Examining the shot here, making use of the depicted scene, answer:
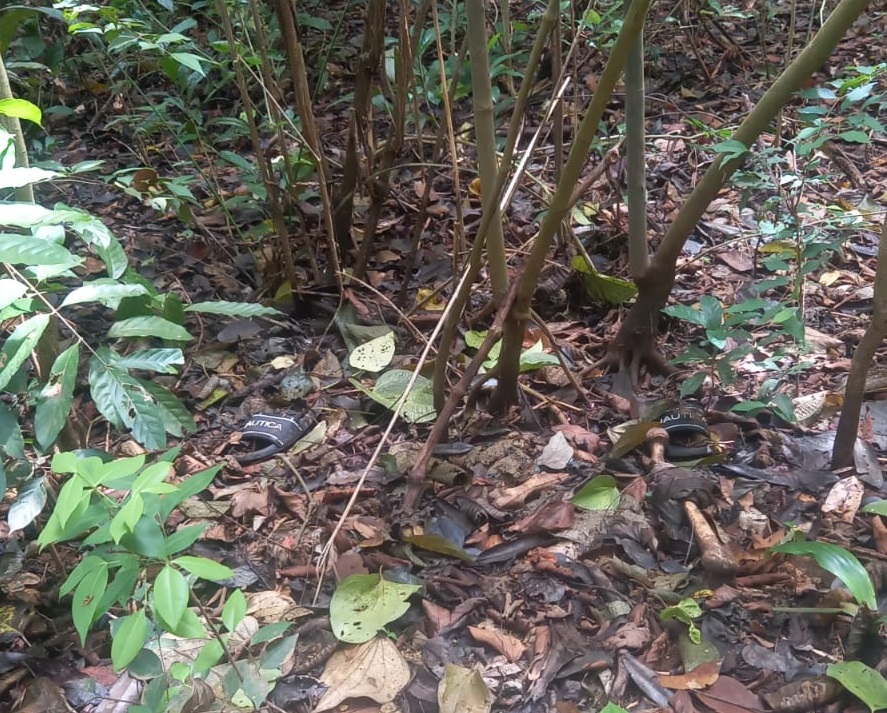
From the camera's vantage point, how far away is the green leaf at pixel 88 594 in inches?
39.4

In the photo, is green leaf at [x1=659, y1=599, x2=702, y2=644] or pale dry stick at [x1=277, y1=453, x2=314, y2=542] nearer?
green leaf at [x1=659, y1=599, x2=702, y2=644]

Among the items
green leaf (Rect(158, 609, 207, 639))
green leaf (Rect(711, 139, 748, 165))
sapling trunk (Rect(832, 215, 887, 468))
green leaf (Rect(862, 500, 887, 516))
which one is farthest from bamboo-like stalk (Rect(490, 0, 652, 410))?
green leaf (Rect(158, 609, 207, 639))

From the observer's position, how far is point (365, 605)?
59.6 inches

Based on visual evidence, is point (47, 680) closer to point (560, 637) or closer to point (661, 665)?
point (560, 637)

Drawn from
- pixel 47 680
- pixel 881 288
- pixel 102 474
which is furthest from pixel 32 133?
pixel 881 288

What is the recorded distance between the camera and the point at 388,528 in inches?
68.1

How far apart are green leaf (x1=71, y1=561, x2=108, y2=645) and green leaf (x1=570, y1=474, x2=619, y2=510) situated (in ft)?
3.37

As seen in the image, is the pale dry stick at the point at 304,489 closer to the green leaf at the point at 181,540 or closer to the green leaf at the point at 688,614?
the green leaf at the point at 181,540

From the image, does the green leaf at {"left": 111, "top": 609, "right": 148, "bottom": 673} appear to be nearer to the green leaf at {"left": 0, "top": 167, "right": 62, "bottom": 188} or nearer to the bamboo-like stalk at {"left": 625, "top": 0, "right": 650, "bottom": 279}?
the green leaf at {"left": 0, "top": 167, "right": 62, "bottom": 188}

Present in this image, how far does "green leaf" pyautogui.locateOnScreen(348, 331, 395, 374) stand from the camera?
224 cm

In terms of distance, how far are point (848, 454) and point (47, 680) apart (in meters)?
1.73

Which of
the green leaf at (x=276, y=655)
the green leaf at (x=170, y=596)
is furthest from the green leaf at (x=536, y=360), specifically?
the green leaf at (x=170, y=596)

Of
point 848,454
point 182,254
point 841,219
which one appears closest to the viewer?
point 848,454

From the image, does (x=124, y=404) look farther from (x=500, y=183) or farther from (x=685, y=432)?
(x=685, y=432)
